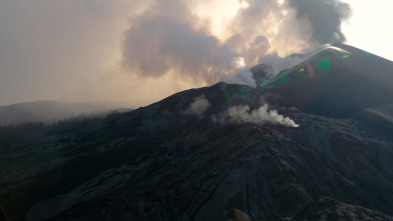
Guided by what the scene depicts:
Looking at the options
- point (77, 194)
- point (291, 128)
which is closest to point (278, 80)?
point (291, 128)

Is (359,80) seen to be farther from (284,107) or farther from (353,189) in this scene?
(353,189)

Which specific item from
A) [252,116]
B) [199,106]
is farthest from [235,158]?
[199,106]

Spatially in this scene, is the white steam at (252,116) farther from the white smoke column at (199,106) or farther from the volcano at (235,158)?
the white smoke column at (199,106)

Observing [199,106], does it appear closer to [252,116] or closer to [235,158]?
[252,116]

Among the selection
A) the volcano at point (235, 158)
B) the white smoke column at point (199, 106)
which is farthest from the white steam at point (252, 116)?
the white smoke column at point (199, 106)

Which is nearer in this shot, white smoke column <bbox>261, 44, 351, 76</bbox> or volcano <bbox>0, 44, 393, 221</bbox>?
volcano <bbox>0, 44, 393, 221</bbox>

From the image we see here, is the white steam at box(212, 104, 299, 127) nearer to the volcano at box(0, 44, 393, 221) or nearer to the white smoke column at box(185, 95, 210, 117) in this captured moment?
the volcano at box(0, 44, 393, 221)

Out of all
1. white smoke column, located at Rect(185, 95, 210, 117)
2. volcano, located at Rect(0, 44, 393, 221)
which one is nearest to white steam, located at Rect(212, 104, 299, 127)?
volcano, located at Rect(0, 44, 393, 221)
